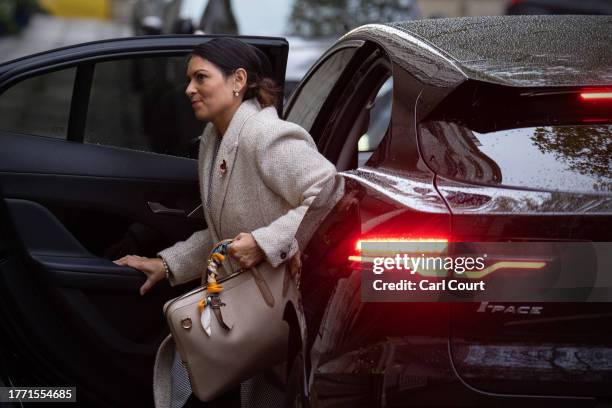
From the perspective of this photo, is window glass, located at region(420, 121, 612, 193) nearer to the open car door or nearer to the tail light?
the tail light

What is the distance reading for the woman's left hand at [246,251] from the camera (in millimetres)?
3486

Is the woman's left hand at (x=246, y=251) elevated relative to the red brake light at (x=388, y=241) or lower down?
lower down

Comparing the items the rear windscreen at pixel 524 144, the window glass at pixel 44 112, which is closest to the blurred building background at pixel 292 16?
the window glass at pixel 44 112

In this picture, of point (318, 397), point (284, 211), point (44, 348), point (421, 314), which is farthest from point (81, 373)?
point (421, 314)

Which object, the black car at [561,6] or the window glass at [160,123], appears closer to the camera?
the window glass at [160,123]

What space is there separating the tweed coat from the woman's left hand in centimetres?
3

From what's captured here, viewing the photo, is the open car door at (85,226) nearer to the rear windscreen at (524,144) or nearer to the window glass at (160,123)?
the window glass at (160,123)

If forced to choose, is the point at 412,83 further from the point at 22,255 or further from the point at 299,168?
the point at 22,255

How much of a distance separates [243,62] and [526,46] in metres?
1.00

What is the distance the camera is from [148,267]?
4.07 metres

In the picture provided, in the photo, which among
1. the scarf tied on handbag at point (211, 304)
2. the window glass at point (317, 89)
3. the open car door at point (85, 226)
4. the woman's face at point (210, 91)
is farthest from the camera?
the window glass at point (317, 89)

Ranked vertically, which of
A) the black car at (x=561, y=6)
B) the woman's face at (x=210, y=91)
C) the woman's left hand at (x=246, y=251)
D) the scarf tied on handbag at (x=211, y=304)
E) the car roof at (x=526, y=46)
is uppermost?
the car roof at (x=526, y=46)

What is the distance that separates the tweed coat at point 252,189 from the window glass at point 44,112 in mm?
516

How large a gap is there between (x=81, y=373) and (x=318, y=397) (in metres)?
1.50
